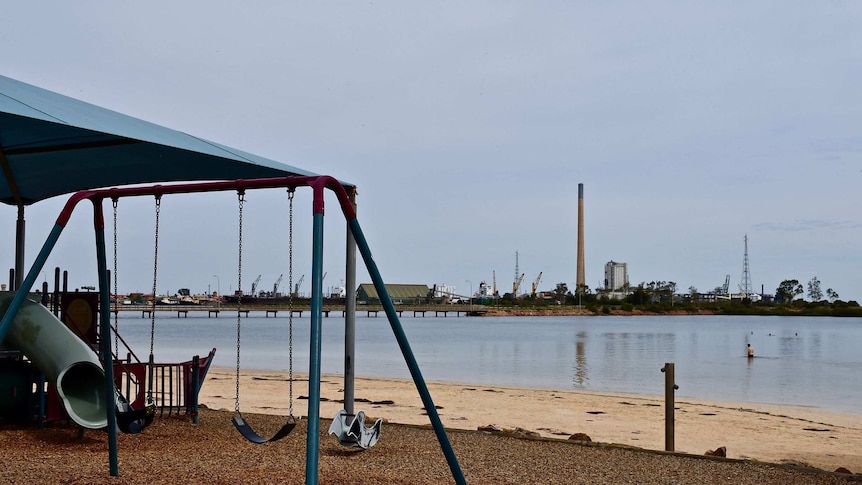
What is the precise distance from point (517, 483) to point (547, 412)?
11284 millimetres

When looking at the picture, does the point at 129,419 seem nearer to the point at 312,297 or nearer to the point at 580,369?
the point at 312,297

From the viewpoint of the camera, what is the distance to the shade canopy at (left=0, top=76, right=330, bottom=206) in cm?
830

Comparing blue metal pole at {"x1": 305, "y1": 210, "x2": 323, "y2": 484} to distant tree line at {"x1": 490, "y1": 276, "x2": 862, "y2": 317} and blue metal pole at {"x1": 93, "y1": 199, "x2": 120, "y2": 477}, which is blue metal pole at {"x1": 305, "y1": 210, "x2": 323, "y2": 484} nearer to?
blue metal pole at {"x1": 93, "y1": 199, "x2": 120, "y2": 477}

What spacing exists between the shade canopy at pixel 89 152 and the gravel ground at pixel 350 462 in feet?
10.3

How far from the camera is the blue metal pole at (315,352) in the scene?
5.30 m

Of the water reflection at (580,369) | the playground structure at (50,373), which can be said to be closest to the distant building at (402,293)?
Result: the water reflection at (580,369)

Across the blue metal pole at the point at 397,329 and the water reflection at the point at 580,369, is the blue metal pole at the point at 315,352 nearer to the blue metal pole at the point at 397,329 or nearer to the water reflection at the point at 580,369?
the blue metal pole at the point at 397,329

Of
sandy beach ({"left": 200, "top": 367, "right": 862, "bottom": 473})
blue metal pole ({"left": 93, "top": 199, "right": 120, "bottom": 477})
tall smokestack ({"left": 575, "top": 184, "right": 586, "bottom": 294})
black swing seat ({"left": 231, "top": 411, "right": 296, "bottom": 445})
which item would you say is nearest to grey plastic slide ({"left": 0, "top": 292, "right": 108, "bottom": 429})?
blue metal pole ({"left": 93, "top": 199, "right": 120, "bottom": 477})

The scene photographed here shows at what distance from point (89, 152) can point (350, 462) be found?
4915mm

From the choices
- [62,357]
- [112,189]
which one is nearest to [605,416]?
[62,357]

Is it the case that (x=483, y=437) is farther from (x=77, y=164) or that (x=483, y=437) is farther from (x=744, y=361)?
(x=744, y=361)

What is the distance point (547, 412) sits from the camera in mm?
19062

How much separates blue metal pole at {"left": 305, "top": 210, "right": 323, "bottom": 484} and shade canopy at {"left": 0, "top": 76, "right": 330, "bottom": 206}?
3.12 m

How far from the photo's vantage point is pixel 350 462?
889 cm
